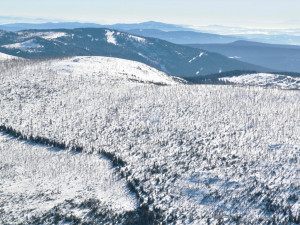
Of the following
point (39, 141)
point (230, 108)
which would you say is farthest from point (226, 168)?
point (39, 141)

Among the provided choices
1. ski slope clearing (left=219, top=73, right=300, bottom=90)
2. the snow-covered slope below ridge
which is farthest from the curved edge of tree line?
ski slope clearing (left=219, top=73, right=300, bottom=90)

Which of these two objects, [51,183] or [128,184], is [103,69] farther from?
[128,184]

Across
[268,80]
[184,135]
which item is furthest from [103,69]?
[268,80]

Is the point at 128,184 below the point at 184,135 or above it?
below

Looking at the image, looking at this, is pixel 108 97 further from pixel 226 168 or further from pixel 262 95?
pixel 226 168

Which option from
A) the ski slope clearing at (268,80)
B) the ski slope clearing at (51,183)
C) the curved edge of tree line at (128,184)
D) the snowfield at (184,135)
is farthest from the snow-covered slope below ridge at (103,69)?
the ski slope clearing at (51,183)

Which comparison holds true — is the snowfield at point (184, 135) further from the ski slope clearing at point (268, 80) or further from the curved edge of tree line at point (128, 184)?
the ski slope clearing at point (268, 80)
